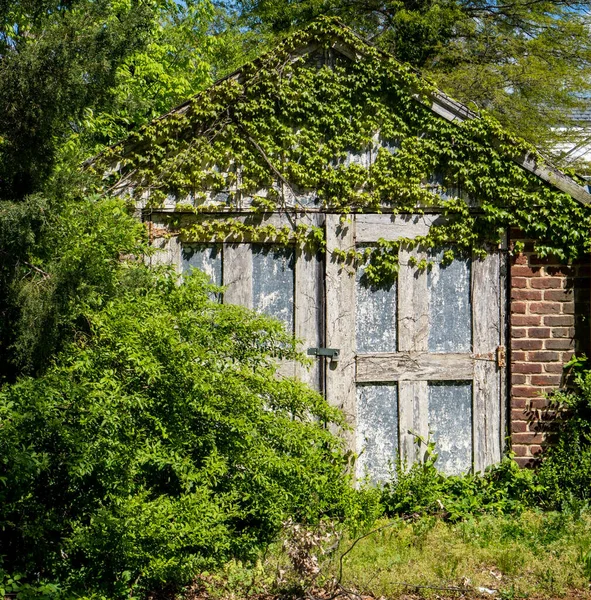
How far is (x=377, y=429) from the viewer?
7145mm

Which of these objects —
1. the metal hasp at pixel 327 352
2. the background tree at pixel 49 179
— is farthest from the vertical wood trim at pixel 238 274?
the background tree at pixel 49 179

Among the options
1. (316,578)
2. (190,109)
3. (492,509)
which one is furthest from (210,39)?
(316,578)

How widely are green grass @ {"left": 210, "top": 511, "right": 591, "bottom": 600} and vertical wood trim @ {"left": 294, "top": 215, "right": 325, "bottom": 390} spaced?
4.91 ft

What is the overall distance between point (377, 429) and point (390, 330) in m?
0.92

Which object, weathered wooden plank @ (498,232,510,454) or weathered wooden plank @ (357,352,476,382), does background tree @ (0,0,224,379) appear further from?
weathered wooden plank @ (498,232,510,454)

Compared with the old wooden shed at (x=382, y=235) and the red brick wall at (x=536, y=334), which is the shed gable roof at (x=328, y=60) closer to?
the old wooden shed at (x=382, y=235)

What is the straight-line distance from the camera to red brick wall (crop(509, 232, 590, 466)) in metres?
7.25

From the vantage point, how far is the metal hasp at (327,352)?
7.05 m

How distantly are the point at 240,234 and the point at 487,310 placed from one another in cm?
241

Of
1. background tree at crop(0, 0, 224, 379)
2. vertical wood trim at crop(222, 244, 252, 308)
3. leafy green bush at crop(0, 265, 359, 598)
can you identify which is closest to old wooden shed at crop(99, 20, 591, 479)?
vertical wood trim at crop(222, 244, 252, 308)

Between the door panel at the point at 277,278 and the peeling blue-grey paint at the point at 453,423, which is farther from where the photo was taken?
the peeling blue-grey paint at the point at 453,423

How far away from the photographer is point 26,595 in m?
4.46

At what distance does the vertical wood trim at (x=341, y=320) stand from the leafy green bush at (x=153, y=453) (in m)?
1.50

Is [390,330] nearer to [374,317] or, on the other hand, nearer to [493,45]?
[374,317]
